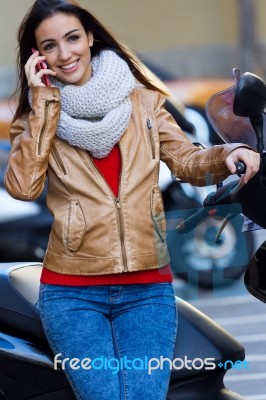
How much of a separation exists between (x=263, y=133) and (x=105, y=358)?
0.66 meters

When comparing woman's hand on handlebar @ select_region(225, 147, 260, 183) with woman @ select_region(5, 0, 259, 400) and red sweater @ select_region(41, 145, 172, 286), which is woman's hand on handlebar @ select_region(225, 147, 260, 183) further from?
red sweater @ select_region(41, 145, 172, 286)

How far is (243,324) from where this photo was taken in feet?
17.3

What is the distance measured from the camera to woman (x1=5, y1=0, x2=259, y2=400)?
2465 mm

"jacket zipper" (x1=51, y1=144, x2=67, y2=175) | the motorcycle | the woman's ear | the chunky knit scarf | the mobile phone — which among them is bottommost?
the motorcycle

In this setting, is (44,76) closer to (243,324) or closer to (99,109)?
(99,109)

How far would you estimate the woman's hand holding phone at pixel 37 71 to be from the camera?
256 cm

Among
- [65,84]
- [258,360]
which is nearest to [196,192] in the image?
[258,360]

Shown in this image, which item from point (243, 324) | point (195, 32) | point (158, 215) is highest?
point (158, 215)

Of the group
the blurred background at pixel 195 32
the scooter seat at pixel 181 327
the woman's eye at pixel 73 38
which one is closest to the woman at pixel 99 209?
the woman's eye at pixel 73 38

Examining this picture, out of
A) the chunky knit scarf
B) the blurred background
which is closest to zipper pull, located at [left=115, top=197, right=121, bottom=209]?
the chunky knit scarf

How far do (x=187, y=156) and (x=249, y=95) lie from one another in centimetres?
37

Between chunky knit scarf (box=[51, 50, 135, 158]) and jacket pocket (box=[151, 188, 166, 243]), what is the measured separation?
6.4 inches

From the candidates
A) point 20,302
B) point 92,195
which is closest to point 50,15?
point 92,195

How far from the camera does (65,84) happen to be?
2645mm
